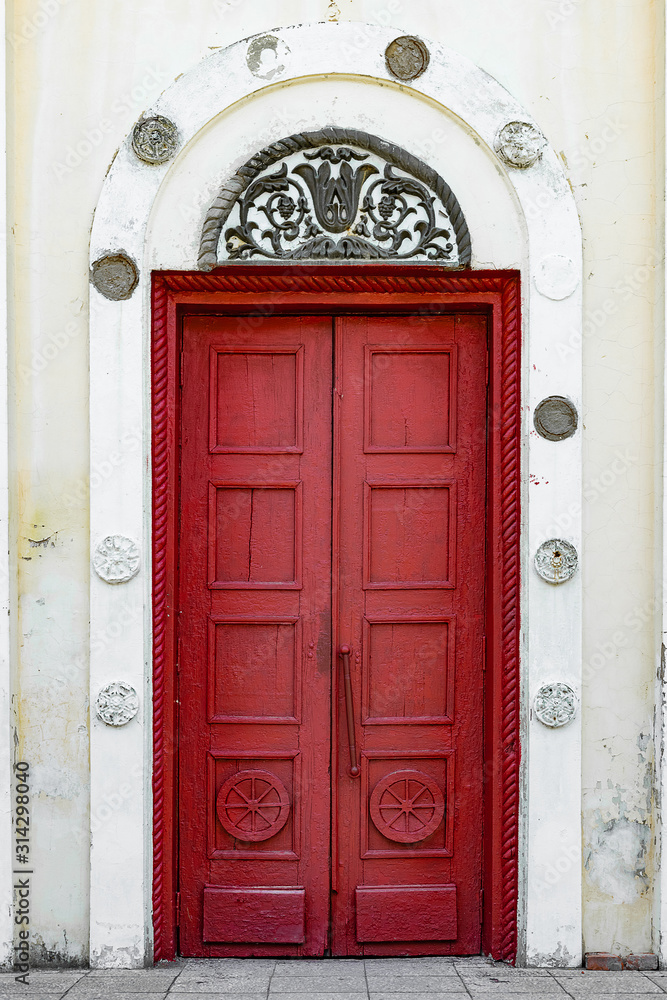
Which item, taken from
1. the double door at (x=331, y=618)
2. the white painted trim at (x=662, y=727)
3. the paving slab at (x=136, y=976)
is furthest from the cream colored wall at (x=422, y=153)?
the double door at (x=331, y=618)

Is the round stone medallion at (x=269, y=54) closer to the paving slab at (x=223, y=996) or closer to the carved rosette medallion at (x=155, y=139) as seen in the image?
the carved rosette medallion at (x=155, y=139)

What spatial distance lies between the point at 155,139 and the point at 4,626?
1.87 meters

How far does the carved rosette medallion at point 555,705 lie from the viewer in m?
3.23

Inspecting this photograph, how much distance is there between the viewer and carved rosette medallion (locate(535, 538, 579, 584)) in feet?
10.7

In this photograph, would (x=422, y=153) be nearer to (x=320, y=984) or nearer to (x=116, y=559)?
(x=116, y=559)

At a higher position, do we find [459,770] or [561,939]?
[459,770]

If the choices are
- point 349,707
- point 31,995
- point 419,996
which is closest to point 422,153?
point 349,707

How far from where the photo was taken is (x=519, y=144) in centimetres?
324

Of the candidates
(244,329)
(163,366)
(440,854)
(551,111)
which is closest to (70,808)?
(440,854)

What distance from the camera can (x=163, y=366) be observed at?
10.9 feet

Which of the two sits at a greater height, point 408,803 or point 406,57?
point 406,57

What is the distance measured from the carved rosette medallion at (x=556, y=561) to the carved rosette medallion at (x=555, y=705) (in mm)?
395

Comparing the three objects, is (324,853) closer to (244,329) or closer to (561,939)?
(561,939)

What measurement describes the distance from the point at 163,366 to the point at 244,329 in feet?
1.17
